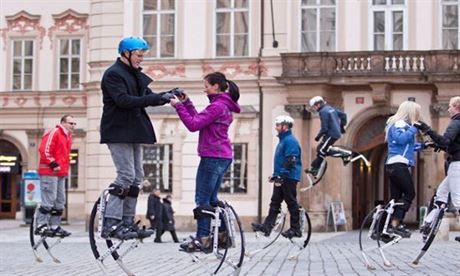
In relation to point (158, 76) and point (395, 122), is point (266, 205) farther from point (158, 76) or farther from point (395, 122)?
point (395, 122)

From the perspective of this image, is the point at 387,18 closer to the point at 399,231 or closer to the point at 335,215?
the point at 335,215

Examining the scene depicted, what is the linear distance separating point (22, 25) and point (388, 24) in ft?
60.6

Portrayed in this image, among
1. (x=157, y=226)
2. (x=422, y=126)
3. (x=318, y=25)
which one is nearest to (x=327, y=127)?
(x=422, y=126)

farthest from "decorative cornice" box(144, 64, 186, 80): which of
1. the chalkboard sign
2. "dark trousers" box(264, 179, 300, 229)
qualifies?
"dark trousers" box(264, 179, 300, 229)

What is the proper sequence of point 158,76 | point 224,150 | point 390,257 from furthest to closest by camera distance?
point 158,76, point 390,257, point 224,150

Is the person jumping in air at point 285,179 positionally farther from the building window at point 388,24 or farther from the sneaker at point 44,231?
the building window at point 388,24

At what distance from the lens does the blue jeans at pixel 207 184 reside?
35.7ft

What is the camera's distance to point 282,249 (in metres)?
20.0

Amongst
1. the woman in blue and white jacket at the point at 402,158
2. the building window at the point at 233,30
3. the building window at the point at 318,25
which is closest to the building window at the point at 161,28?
the building window at the point at 233,30

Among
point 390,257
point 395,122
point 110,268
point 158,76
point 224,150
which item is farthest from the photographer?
point 158,76

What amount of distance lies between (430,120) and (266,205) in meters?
5.56

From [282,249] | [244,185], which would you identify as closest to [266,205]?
[244,185]

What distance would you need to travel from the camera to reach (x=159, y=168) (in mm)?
35969

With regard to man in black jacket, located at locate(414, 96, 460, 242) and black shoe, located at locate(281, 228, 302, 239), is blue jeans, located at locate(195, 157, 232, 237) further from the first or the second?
black shoe, located at locate(281, 228, 302, 239)
